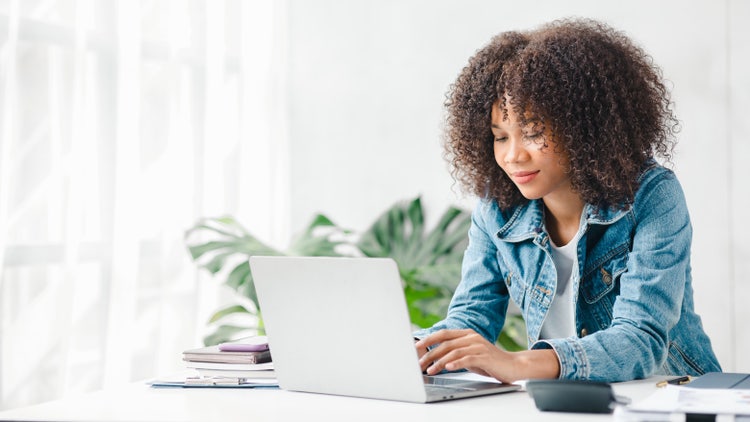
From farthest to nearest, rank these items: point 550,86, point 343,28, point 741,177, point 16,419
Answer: point 343,28 < point 741,177 < point 550,86 < point 16,419

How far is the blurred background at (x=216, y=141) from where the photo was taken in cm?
257

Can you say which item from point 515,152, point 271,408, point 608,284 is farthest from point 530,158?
point 271,408

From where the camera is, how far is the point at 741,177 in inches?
111

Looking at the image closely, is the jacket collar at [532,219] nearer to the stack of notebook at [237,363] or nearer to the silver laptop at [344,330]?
the silver laptop at [344,330]

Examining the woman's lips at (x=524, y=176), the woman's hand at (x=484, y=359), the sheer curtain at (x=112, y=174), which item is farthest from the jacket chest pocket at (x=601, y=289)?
the sheer curtain at (x=112, y=174)

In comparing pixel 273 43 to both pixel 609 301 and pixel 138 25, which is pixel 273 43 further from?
pixel 609 301

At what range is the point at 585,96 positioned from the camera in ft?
5.63

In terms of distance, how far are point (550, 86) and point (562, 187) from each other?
0.21 meters

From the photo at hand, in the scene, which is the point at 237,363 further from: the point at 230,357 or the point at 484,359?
the point at 484,359

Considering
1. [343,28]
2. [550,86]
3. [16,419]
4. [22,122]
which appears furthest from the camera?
[343,28]

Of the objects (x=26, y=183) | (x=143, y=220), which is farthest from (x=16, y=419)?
(x=143, y=220)

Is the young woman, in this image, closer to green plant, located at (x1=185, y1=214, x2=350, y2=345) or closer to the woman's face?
the woman's face

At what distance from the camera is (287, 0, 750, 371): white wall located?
284 centimetres

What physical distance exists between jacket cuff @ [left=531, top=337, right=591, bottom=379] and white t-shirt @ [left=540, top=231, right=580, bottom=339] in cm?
31
